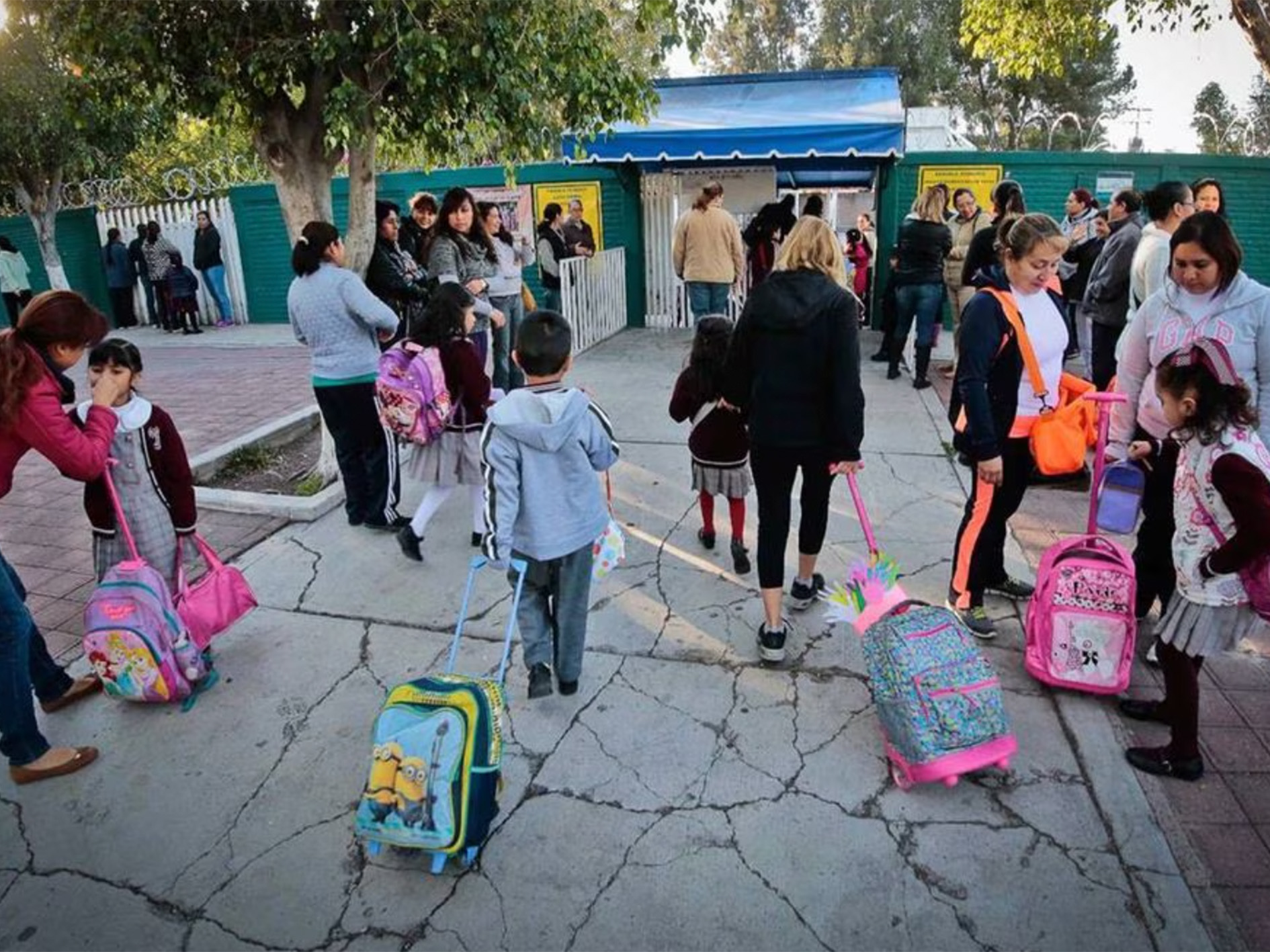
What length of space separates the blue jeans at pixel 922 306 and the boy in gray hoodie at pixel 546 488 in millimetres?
5048

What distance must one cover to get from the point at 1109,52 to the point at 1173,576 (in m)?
37.4

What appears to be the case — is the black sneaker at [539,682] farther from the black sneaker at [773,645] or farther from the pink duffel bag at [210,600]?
the pink duffel bag at [210,600]

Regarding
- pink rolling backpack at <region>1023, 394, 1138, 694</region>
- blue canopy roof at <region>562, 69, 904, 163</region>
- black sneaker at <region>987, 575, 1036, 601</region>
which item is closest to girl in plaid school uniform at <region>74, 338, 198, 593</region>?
pink rolling backpack at <region>1023, 394, 1138, 694</region>

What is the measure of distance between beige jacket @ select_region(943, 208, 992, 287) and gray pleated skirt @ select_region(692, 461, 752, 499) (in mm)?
4261

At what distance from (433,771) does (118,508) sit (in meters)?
1.73

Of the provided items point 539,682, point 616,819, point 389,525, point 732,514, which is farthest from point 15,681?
point 732,514

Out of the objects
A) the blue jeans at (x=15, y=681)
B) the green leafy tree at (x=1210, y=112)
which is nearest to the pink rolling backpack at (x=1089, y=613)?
the blue jeans at (x=15, y=681)

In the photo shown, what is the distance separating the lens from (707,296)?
805 centimetres

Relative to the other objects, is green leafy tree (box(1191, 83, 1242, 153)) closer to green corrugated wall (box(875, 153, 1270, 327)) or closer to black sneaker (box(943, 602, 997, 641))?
green corrugated wall (box(875, 153, 1270, 327))

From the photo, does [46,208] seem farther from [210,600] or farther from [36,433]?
[36,433]

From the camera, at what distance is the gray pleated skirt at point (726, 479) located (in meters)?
4.03

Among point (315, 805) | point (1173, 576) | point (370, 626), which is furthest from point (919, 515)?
point (315, 805)

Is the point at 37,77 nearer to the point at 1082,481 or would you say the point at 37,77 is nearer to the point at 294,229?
the point at 294,229

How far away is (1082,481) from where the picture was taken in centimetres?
516
